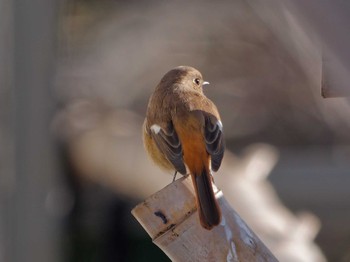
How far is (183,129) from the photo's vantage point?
11.0 feet

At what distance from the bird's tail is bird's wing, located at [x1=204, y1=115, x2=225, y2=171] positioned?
21 cm

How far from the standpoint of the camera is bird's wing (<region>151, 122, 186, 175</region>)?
127 inches

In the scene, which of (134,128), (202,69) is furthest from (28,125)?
(202,69)

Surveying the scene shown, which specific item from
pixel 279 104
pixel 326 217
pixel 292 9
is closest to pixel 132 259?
pixel 326 217

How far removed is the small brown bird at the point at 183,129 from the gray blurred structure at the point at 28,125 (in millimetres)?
347

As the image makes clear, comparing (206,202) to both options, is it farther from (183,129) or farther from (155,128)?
(155,128)

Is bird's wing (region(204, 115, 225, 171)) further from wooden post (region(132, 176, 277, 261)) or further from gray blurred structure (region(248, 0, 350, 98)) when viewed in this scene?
gray blurred structure (region(248, 0, 350, 98))

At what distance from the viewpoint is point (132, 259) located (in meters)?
5.75

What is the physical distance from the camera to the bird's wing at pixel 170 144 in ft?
10.6

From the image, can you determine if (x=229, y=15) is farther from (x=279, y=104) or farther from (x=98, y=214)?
(x=98, y=214)

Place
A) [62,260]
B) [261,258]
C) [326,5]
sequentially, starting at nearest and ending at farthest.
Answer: [326,5] → [261,258] → [62,260]

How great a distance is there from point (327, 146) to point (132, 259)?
5.17 ft

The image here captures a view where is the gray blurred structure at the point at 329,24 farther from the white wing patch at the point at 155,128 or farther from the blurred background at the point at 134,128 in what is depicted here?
the white wing patch at the point at 155,128

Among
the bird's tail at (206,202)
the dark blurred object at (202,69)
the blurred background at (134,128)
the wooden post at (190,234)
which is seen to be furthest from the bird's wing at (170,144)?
A: the dark blurred object at (202,69)
